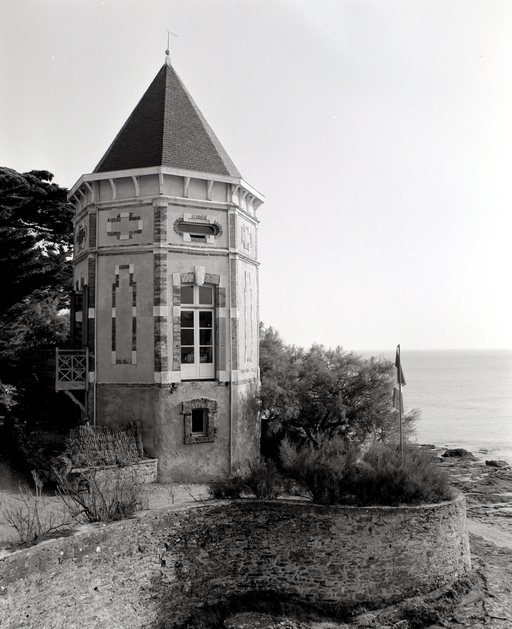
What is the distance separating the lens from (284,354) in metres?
24.1

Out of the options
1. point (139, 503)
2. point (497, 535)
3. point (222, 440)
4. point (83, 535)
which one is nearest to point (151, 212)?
point (222, 440)

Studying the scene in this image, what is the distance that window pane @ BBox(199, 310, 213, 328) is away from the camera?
20219 millimetres

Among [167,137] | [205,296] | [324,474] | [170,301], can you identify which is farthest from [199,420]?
[167,137]

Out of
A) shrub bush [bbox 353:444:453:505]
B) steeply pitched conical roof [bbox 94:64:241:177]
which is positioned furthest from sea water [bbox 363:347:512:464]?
steeply pitched conical roof [bbox 94:64:241:177]

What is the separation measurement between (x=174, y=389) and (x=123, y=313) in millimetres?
3147

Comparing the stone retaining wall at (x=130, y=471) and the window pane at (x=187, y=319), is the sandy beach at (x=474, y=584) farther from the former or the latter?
the window pane at (x=187, y=319)

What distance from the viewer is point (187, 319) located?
2000 centimetres

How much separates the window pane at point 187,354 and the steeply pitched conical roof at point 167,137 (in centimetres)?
616

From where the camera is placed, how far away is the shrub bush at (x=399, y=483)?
47.5 ft

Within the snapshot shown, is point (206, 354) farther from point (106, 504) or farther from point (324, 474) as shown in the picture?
point (106, 504)

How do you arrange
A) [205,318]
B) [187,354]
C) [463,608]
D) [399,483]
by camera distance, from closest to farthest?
1. [463,608]
2. [399,483]
3. [187,354]
4. [205,318]

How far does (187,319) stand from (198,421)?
3.47 metres

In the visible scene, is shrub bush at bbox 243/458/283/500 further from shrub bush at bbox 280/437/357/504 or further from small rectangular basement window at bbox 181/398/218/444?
small rectangular basement window at bbox 181/398/218/444

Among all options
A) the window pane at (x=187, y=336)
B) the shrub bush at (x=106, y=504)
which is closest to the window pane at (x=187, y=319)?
the window pane at (x=187, y=336)
